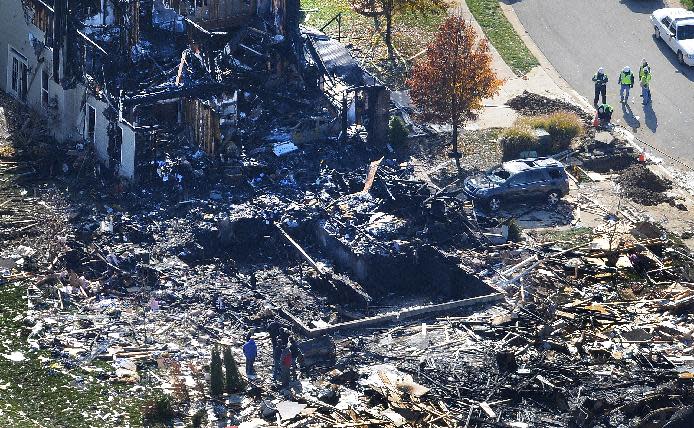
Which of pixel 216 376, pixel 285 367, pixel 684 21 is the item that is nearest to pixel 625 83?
pixel 684 21

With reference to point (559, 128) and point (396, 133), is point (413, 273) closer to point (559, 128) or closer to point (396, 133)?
point (396, 133)

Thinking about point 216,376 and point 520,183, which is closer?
point 216,376

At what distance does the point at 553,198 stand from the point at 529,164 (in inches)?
49.2

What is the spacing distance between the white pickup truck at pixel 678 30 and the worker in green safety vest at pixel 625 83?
9.55 feet

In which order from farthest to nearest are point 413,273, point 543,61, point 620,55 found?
point 620,55
point 543,61
point 413,273

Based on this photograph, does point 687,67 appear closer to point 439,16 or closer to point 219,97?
point 439,16

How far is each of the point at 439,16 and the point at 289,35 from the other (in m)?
10.1

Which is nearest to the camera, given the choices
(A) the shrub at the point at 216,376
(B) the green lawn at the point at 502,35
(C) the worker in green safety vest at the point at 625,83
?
(A) the shrub at the point at 216,376

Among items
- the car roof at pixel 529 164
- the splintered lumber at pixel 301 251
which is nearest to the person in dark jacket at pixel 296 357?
the splintered lumber at pixel 301 251

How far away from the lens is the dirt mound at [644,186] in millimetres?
50094

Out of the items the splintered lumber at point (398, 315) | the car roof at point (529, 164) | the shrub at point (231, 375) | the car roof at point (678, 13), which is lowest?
the shrub at point (231, 375)

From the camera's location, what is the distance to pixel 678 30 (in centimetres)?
5859

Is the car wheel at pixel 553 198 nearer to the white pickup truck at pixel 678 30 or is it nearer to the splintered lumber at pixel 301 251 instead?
the splintered lumber at pixel 301 251

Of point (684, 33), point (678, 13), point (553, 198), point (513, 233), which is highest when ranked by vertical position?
point (678, 13)
